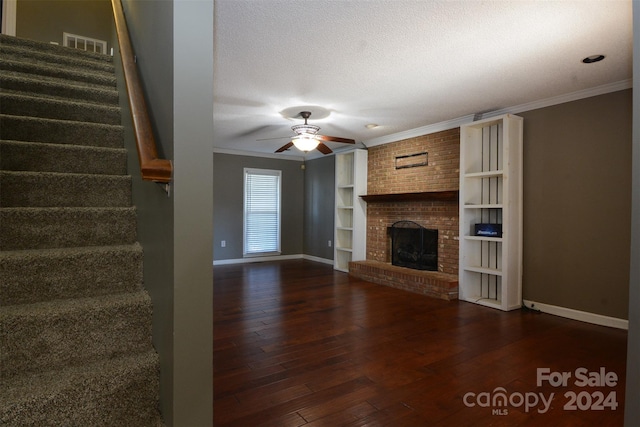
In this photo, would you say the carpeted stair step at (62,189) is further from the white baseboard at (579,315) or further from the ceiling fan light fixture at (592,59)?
the white baseboard at (579,315)

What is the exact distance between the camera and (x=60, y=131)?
6.94 feet

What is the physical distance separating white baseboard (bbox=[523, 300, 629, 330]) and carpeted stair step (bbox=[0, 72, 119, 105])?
485 cm

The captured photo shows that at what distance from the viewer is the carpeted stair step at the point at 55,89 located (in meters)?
2.30

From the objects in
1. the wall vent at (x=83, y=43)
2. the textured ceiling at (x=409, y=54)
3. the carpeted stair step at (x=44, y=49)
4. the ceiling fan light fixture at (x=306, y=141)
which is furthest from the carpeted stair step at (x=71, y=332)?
the wall vent at (x=83, y=43)

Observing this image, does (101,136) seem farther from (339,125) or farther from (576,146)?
(576,146)

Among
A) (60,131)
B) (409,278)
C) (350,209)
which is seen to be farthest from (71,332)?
(350,209)

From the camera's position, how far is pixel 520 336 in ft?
10.5

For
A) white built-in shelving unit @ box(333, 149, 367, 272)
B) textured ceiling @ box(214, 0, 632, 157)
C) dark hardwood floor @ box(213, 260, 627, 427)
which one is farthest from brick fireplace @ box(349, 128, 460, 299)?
textured ceiling @ box(214, 0, 632, 157)

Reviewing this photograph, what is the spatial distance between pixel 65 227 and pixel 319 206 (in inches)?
246

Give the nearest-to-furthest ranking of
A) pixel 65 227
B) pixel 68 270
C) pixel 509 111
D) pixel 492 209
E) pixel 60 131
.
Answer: pixel 68 270, pixel 65 227, pixel 60 131, pixel 509 111, pixel 492 209

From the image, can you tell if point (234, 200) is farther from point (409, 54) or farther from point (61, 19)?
point (409, 54)

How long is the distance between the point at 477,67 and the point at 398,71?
2.35ft

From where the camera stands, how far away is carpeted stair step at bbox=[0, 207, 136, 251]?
1.63m

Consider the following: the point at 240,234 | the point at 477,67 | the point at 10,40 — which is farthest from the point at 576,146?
the point at 240,234
